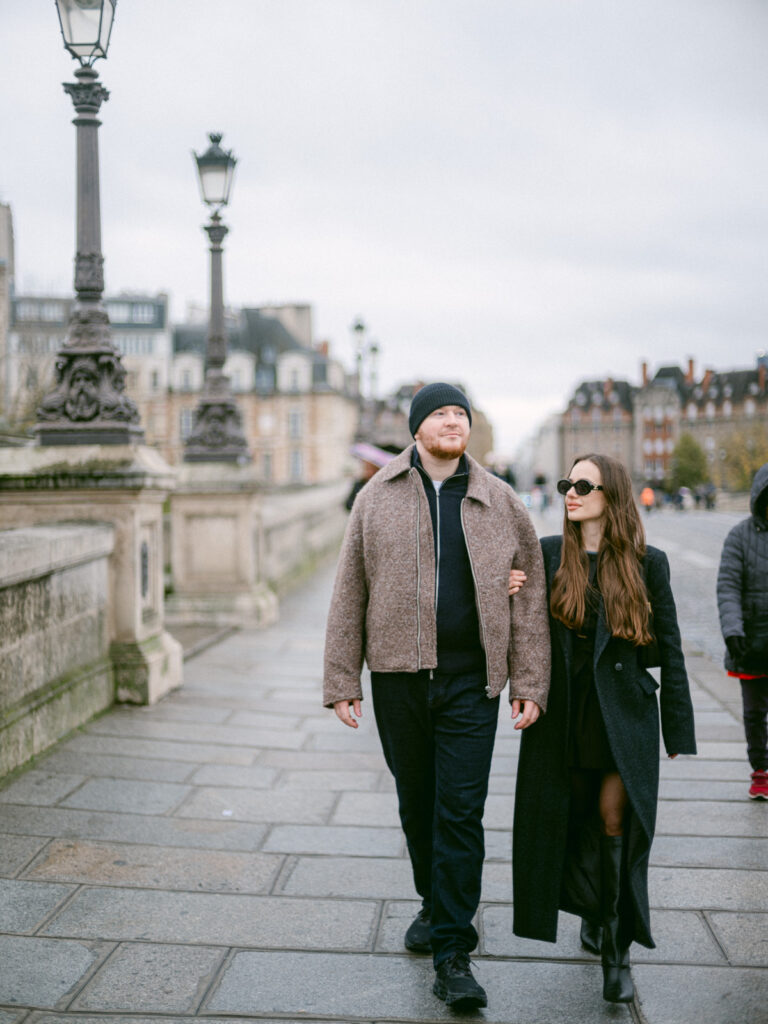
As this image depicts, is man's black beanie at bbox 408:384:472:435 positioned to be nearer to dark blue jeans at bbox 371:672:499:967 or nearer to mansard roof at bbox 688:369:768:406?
dark blue jeans at bbox 371:672:499:967

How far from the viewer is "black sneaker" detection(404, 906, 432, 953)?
11.8 feet

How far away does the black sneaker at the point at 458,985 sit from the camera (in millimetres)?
3164

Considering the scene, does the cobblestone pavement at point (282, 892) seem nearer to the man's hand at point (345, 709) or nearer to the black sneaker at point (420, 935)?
the black sneaker at point (420, 935)

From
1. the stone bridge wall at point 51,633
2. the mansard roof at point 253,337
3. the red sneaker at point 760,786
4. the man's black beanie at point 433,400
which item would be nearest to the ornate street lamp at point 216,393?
the stone bridge wall at point 51,633

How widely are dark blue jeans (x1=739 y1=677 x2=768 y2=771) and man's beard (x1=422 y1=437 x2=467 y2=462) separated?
260 cm

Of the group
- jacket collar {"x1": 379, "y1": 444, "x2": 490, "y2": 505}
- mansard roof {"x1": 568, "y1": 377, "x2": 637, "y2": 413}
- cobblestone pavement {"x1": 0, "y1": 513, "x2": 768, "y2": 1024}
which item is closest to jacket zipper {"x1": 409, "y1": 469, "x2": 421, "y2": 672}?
jacket collar {"x1": 379, "y1": 444, "x2": 490, "y2": 505}

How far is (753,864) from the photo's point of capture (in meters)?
4.41

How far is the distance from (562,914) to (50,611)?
3.26 meters

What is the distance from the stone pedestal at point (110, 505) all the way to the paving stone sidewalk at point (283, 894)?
0.53 m

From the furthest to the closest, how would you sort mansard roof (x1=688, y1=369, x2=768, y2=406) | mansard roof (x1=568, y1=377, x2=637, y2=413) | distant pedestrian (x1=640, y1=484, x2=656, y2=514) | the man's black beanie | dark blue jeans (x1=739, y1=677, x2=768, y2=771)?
mansard roof (x1=568, y1=377, x2=637, y2=413), mansard roof (x1=688, y1=369, x2=768, y2=406), distant pedestrian (x1=640, y1=484, x2=656, y2=514), dark blue jeans (x1=739, y1=677, x2=768, y2=771), the man's black beanie

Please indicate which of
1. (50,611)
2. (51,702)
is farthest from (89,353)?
(51,702)

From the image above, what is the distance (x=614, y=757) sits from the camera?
3273 mm

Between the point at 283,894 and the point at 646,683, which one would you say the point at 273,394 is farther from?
A: the point at 646,683

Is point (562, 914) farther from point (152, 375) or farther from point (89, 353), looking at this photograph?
point (152, 375)
